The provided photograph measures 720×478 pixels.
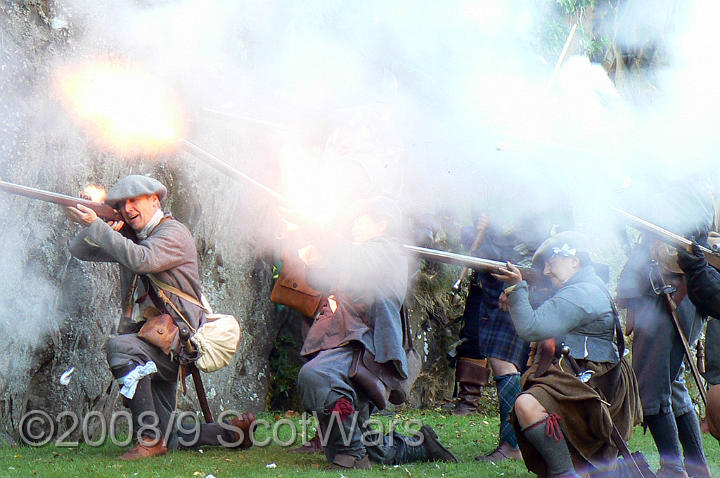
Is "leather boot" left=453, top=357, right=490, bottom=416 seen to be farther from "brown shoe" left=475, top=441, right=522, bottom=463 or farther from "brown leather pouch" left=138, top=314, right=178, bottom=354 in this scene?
"brown leather pouch" left=138, top=314, right=178, bottom=354

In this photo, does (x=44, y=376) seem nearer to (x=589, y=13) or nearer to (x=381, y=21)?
(x=381, y=21)

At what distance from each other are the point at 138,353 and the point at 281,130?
3.33m

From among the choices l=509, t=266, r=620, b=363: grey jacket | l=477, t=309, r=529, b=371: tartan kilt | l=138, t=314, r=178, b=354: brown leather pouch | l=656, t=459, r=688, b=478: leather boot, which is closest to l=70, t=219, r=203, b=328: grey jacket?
l=138, t=314, r=178, b=354: brown leather pouch

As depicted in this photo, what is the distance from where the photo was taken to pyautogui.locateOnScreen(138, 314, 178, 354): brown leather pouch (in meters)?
5.51

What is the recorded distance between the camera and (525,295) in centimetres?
548

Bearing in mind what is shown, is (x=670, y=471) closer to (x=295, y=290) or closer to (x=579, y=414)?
(x=579, y=414)

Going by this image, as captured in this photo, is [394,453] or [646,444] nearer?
[394,453]

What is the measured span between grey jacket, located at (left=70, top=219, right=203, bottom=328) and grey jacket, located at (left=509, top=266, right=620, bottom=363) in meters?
1.96

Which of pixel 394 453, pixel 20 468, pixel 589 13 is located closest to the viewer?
pixel 20 468

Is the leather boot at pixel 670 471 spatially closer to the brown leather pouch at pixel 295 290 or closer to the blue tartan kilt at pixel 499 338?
the blue tartan kilt at pixel 499 338

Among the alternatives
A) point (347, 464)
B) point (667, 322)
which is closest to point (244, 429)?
point (347, 464)

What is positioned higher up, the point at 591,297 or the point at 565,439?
the point at 591,297

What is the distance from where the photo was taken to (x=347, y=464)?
18.0ft

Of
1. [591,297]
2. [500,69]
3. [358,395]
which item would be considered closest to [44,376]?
[358,395]
